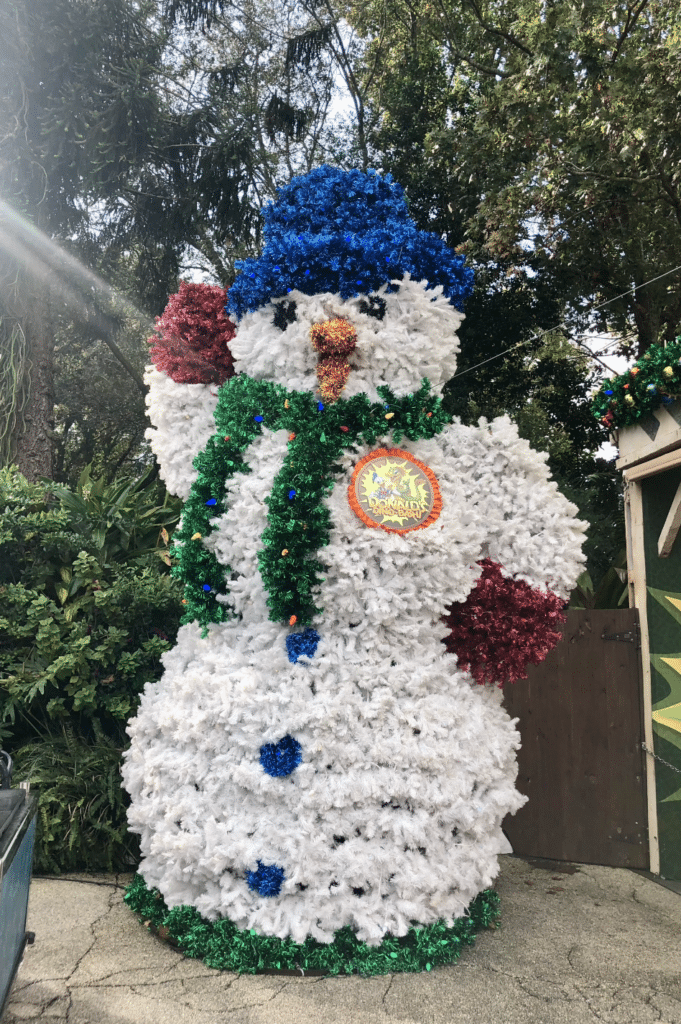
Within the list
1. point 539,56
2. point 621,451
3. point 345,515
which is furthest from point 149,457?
point 345,515

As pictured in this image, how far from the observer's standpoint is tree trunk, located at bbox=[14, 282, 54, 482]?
7.09 m

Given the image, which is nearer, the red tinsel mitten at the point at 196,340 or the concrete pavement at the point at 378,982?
the concrete pavement at the point at 378,982

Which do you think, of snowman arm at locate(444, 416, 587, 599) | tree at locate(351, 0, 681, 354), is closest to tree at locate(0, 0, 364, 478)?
tree at locate(351, 0, 681, 354)

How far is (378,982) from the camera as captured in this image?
2.77 meters

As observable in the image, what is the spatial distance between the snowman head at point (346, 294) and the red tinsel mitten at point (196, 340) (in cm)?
21

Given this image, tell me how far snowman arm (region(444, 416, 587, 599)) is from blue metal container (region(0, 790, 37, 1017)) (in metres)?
1.97

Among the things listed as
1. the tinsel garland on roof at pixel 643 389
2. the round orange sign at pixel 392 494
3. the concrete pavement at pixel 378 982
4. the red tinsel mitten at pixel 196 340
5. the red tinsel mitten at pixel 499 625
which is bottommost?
the concrete pavement at pixel 378 982

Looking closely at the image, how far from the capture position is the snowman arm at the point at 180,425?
358cm

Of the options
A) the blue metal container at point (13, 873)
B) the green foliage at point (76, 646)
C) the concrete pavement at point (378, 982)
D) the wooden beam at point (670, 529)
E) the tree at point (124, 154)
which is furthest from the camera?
the tree at point (124, 154)

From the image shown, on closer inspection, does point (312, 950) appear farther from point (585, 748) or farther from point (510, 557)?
point (585, 748)

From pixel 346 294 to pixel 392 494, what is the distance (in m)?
0.86

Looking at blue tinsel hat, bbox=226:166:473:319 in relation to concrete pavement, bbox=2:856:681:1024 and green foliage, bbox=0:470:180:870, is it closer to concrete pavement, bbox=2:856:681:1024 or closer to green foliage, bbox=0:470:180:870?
green foliage, bbox=0:470:180:870

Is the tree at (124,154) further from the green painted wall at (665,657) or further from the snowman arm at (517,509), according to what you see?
the green painted wall at (665,657)

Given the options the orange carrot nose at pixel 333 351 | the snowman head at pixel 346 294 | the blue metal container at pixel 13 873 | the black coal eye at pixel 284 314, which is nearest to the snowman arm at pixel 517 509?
the snowman head at pixel 346 294
